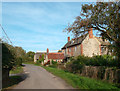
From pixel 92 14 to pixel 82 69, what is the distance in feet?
29.3

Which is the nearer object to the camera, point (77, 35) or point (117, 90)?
point (117, 90)

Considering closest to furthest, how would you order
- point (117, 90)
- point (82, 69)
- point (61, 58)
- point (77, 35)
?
point (117, 90), point (77, 35), point (82, 69), point (61, 58)

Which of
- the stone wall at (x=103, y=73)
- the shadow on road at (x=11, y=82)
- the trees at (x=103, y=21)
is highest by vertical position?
the trees at (x=103, y=21)

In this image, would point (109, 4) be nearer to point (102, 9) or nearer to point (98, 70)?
point (102, 9)

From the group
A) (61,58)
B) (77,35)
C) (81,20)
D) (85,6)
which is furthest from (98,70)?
(61,58)

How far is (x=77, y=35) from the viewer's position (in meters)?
13.2

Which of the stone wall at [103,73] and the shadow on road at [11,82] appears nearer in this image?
the stone wall at [103,73]

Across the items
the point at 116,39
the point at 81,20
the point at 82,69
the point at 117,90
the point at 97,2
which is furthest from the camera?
the point at 82,69

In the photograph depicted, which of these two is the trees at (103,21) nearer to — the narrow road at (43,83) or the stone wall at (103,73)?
the stone wall at (103,73)

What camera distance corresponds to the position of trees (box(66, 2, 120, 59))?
10.7 metres

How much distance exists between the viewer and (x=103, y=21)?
36.5ft

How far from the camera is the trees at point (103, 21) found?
35.1 feet

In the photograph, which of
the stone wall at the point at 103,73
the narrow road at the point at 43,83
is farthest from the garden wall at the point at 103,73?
the narrow road at the point at 43,83

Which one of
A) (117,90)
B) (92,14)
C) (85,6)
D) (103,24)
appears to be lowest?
(117,90)
